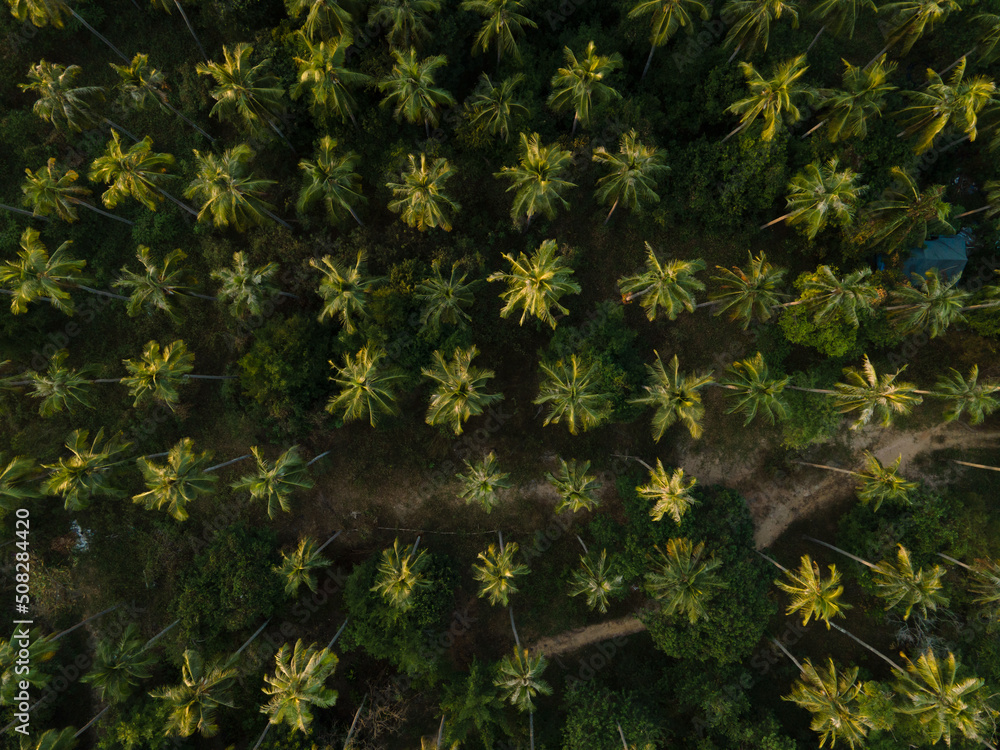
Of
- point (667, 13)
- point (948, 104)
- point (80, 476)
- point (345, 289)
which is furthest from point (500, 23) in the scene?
point (80, 476)

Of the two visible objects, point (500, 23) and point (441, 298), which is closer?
point (500, 23)

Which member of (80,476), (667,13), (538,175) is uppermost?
(667,13)

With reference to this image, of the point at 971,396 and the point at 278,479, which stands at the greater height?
the point at 278,479

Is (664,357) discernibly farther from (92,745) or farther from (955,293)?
(92,745)

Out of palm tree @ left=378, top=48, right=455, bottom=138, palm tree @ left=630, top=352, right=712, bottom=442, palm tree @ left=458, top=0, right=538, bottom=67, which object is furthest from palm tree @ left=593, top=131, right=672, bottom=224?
palm tree @ left=630, top=352, right=712, bottom=442

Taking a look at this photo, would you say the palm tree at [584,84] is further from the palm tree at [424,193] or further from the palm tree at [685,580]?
the palm tree at [685,580]

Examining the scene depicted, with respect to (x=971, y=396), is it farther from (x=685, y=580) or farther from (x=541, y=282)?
(x=541, y=282)

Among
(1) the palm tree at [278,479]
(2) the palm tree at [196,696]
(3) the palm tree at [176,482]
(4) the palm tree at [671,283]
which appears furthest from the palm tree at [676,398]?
(2) the palm tree at [196,696]
